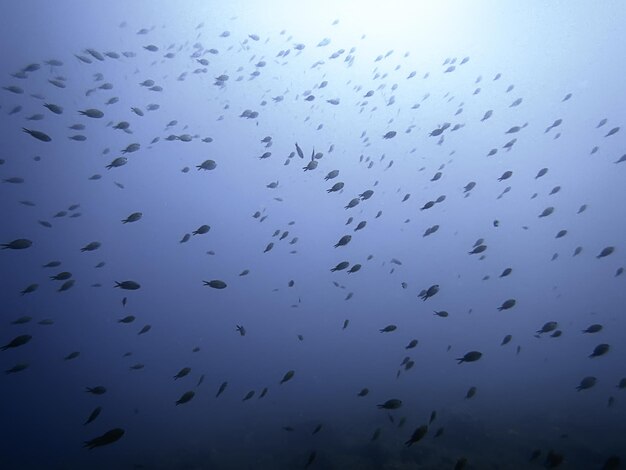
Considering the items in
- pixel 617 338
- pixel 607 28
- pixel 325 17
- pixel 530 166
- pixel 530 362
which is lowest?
pixel 530 362

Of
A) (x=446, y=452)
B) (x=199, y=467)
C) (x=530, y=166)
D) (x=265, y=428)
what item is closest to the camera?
(x=446, y=452)

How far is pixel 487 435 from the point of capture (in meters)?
15.2

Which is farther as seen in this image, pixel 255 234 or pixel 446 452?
pixel 255 234

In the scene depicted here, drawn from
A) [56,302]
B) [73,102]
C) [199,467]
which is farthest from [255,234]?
[199,467]

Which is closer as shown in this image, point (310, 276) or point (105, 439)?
point (105, 439)

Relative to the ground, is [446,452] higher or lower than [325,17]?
lower

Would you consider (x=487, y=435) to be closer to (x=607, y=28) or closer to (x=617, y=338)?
(x=617, y=338)

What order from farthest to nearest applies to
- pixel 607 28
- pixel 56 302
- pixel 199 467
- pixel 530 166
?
pixel 530 166, pixel 56 302, pixel 607 28, pixel 199 467

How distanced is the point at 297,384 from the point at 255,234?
69.5 m

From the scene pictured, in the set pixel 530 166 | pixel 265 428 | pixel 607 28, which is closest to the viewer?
pixel 265 428

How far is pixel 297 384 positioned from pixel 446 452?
66.9ft

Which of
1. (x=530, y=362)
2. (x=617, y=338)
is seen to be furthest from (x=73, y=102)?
(x=617, y=338)

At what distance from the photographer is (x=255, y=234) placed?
99125 millimetres

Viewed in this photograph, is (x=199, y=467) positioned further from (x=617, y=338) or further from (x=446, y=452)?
(x=617, y=338)
